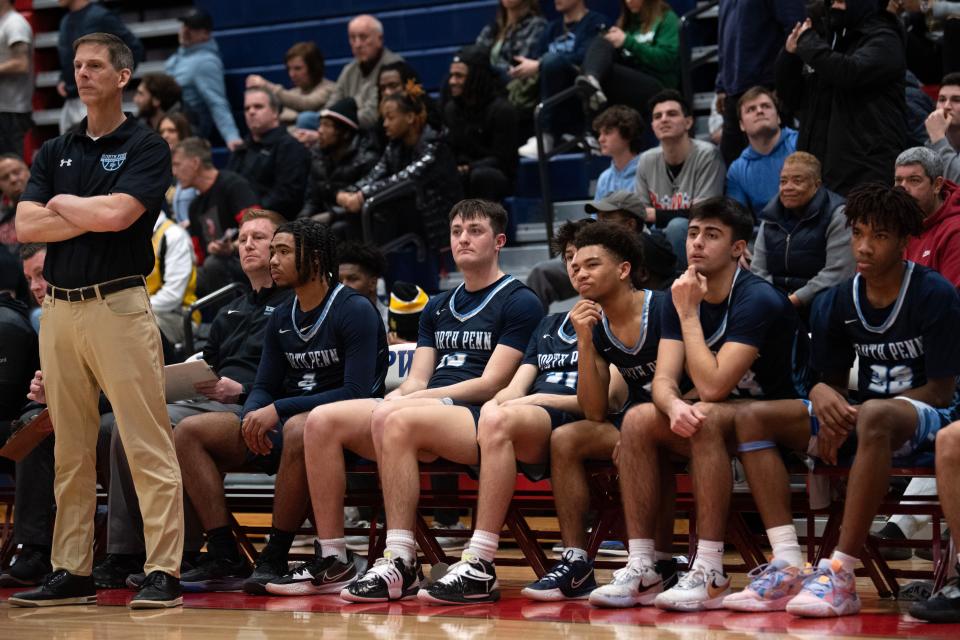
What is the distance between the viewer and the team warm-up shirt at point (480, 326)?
5508 millimetres

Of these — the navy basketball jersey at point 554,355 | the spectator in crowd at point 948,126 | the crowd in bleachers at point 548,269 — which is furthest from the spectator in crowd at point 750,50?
the navy basketball jersey at point 554,355

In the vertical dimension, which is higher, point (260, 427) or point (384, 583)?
point (260, 427)

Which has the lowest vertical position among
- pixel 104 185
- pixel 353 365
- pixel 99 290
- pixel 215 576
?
pixel 215 576

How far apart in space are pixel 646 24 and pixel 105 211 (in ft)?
16.4

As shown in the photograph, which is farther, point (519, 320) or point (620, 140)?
point (620, 140)

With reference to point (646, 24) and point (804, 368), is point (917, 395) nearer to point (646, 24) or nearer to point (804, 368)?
point (804, 368)

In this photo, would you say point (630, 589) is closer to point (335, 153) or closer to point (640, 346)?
point (640, 346)

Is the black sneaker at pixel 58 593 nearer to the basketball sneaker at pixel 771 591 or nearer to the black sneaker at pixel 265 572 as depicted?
the black sneaker at pixel 265 572

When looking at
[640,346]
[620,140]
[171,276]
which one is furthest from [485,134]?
[640,346]

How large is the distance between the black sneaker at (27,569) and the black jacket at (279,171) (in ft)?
13.2

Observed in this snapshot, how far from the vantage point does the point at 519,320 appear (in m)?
5.50

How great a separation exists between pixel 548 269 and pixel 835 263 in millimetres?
1679

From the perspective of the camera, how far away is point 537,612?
462 centimetres

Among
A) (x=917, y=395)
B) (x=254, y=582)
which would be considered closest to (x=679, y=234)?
(x=917, y=395)
